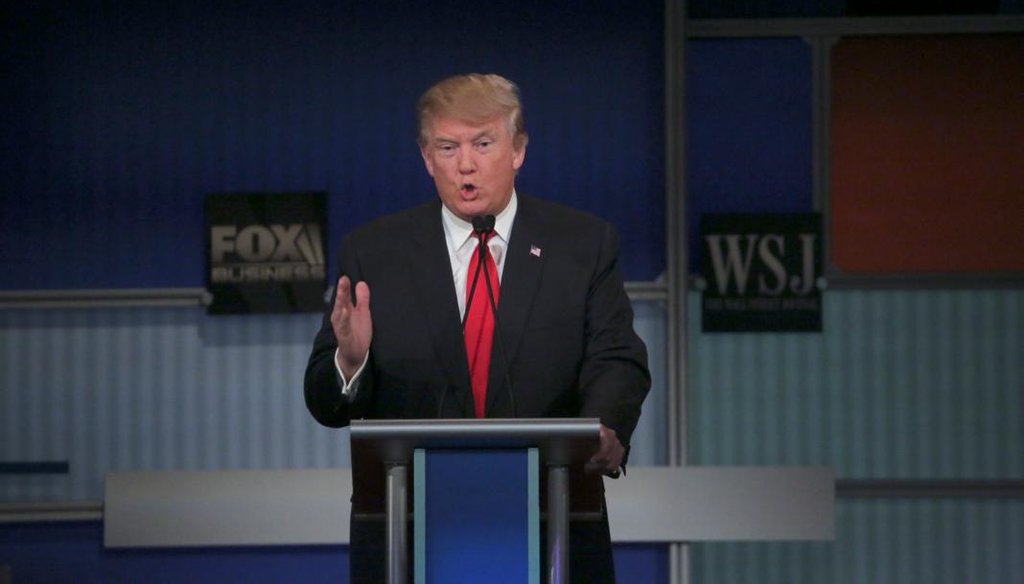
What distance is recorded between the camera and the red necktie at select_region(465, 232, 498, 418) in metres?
2.78

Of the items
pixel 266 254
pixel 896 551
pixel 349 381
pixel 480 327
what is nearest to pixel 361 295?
pixel 349 381

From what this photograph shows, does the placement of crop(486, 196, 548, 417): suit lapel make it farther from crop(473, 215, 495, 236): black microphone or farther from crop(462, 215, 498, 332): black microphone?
crop(473, 215, 495, 236): black microphone

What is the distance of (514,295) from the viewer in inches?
110

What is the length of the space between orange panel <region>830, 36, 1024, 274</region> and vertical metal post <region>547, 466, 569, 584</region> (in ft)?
10.4

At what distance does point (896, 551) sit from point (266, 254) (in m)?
2.32

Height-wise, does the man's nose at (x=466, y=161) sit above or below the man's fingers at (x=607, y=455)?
above

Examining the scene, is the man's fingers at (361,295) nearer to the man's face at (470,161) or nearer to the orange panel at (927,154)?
the man's face at (470,161)

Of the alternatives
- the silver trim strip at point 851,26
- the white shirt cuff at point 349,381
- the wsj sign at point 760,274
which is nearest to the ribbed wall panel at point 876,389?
the wsj sign at point 760,274

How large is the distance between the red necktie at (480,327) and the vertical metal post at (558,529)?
40 cm

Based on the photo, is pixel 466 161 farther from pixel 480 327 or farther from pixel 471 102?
pixel 480 327

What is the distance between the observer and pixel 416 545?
93.4 inches

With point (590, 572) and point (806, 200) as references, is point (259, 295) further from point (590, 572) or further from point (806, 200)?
point (590, 572)

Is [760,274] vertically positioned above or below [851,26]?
below

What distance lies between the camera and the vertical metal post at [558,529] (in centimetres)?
235
